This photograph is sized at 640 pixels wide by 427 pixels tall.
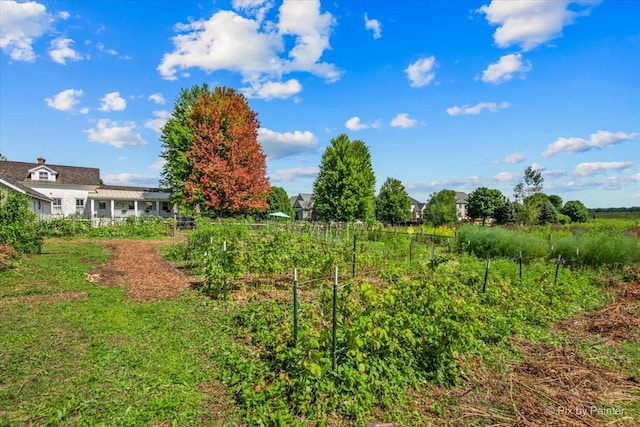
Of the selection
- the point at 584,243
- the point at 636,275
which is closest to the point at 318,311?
the point at 636,275

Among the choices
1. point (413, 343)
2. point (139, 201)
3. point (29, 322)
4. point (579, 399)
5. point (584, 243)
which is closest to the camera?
point (579, 399)

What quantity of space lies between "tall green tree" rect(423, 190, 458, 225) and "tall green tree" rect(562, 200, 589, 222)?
12.5m

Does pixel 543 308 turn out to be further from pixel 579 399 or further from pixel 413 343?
pixel 413 343

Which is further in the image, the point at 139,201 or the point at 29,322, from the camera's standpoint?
the point at 139,201

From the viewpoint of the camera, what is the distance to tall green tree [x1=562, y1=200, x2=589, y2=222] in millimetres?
38812

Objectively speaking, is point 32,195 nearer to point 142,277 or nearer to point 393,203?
point 142,277

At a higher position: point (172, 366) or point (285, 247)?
point (285, 247)

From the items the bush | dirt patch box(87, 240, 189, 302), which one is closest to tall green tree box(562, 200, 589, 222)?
dirt patch box(87, 240, 189, 302)

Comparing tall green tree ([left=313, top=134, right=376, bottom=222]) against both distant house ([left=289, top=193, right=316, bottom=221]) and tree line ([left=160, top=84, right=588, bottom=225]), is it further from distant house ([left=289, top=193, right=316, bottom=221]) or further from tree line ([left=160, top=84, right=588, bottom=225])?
distant house ([left=289, top=193, right=316, bottom=221])

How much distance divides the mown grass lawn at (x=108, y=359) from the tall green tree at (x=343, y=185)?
79.3 feet

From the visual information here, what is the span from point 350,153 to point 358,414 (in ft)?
94.6

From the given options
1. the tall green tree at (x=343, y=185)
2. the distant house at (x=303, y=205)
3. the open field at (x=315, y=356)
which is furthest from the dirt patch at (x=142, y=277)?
the distant house at (x=303, y=205)

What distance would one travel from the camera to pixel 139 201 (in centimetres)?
3378

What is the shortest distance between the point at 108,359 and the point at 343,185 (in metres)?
27.1
